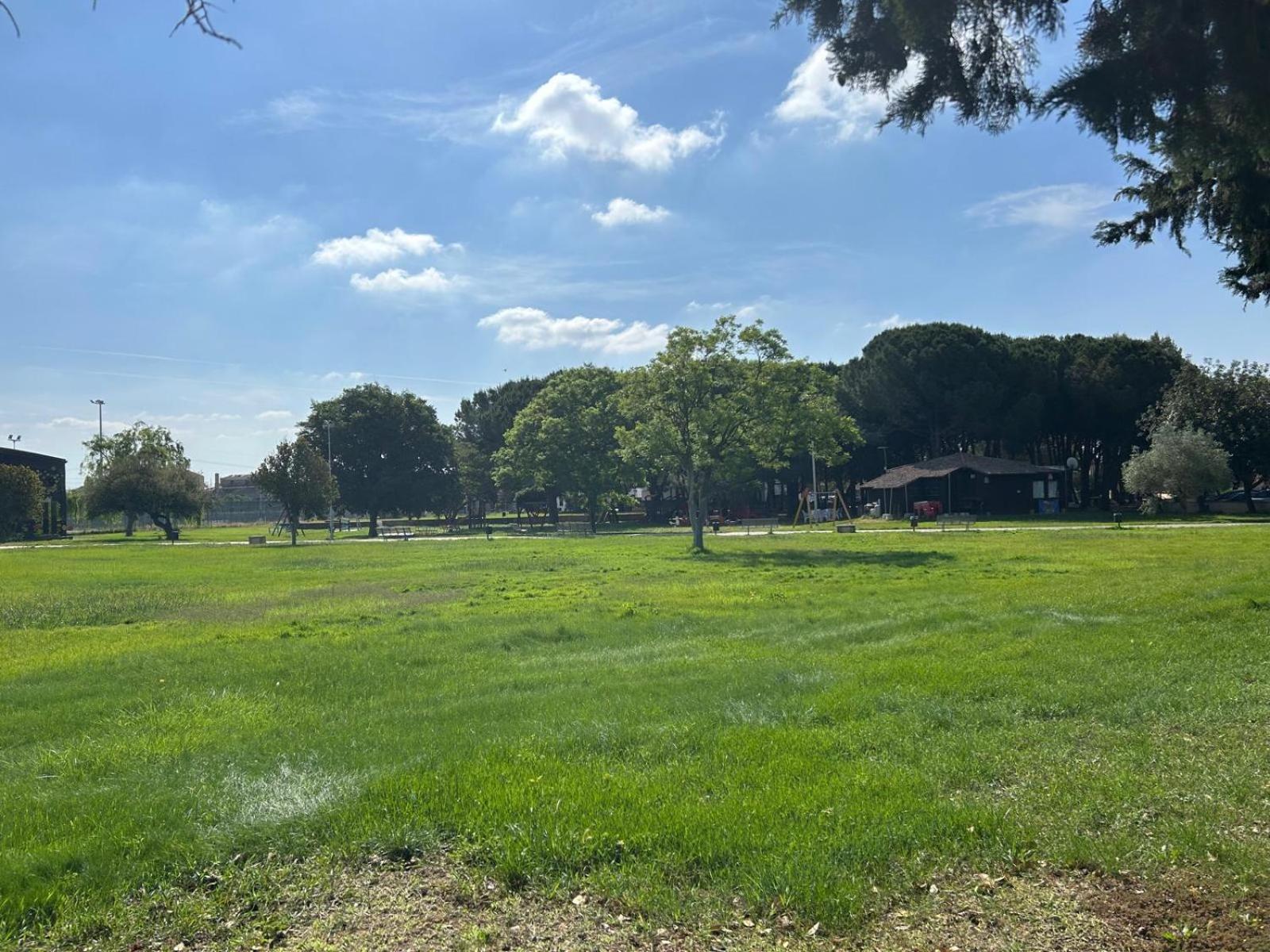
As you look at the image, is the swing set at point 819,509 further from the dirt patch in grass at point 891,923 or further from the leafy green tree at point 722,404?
the dirt patch in grass at point 891,923

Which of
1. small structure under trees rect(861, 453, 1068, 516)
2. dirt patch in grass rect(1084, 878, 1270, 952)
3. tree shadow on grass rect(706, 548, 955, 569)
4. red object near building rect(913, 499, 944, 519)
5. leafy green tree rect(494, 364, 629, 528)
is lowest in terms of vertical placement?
dirt patch in grass rect(1084, 878, 1270, 952)

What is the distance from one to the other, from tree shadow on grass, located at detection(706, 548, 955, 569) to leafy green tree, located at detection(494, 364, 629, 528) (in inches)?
1186

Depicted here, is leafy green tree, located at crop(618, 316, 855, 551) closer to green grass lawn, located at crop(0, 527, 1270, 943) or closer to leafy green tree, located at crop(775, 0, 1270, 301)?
green grass lawn, located at crop(0, 527, 1270, 943)

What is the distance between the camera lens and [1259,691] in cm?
786

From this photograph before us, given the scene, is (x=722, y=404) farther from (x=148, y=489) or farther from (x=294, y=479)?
(x=148, y=489)

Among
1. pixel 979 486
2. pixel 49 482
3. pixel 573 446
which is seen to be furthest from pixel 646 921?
pixel 49 482

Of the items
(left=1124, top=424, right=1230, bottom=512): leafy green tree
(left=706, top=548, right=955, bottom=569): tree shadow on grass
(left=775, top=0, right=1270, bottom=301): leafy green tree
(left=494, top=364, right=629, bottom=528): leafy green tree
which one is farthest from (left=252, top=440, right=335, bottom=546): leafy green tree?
(left=775, top=0, right=1270, bottom=301): leafy green tree

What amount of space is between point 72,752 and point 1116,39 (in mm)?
8727

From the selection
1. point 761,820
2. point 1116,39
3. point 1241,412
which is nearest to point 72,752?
point 761,820

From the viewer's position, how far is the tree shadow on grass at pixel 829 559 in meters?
25.4

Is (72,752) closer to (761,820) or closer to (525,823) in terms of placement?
(525,823)

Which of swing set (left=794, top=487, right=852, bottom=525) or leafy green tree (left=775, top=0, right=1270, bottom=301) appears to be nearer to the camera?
leafy green tree (left=775, top=0, right=1270, bottom=301)

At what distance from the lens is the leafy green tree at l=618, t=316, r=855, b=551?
35.6 m

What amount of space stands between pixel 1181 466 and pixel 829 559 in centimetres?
3254
